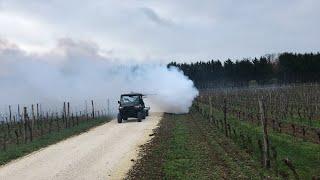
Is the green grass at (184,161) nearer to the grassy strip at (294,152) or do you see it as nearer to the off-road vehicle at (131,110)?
the grassy strip at (294,152)

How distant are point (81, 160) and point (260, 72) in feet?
422

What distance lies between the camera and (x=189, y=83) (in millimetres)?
65375

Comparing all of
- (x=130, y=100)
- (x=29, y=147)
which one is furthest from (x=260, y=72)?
(x=29, y=147)

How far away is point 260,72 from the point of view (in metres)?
150

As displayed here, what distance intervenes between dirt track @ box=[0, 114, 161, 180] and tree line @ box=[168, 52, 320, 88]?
109564 millimetres

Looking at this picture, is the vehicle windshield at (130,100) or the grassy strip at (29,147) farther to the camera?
the vehicle windshield at (130,100)

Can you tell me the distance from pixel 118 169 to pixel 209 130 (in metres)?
16.3

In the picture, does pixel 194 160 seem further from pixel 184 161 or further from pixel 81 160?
pixel 81 160

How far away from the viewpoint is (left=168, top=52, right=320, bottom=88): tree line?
139625mm

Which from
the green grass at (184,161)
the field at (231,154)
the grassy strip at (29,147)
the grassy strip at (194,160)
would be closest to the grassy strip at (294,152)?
the field at (231,154)

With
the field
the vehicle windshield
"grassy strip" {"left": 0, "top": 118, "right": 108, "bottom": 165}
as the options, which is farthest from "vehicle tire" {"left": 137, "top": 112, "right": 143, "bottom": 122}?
the field

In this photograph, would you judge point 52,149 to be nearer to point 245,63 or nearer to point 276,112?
point 276,112

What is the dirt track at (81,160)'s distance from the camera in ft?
69.8

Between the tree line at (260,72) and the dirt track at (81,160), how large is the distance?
110 meters
